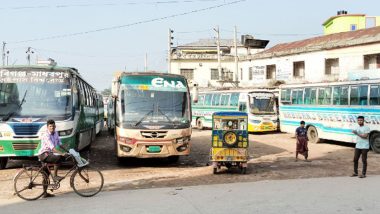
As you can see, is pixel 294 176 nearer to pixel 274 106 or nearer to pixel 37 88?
pixel 37 88

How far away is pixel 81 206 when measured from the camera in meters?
8.42

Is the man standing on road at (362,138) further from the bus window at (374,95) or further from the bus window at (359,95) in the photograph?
the bus window at (359,95)

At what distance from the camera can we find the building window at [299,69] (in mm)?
36356

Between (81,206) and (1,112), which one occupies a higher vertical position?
(1,112)

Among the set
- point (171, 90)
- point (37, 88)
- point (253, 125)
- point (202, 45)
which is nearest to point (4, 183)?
point (37, 88)

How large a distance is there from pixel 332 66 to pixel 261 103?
869cm

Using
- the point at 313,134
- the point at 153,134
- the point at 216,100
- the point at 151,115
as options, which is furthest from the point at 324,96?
the point at 216,100

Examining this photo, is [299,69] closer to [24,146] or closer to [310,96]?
[310,96]

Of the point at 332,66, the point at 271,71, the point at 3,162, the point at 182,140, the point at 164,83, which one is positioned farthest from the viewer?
the point at 271,71

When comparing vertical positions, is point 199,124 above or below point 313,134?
below

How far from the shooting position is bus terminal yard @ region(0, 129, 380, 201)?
39.0 feet

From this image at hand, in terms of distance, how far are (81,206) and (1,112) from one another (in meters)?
5.69

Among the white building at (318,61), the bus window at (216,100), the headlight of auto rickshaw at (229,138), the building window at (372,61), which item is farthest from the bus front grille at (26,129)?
the building window at (372,61)

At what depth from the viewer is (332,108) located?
68.2ft
